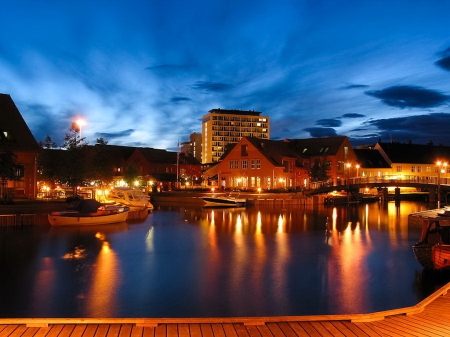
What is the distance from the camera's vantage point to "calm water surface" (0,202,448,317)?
1569 cm

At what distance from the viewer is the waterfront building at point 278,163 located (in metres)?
71.7

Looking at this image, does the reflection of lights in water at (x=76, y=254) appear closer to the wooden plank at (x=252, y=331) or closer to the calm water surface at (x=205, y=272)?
the calm water surface at (x=205, y=272)

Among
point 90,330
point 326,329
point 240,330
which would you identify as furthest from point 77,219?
point 326,329

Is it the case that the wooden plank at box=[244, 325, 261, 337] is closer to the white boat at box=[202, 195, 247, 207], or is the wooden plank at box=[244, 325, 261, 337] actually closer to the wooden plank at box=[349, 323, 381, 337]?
the wooden plank at box=[349, 323, 381, 337]

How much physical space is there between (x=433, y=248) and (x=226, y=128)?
153761mm

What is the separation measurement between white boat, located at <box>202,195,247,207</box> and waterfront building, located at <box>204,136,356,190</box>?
11.6 metres

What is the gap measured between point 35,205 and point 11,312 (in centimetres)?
2515

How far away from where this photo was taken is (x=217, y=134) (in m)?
170

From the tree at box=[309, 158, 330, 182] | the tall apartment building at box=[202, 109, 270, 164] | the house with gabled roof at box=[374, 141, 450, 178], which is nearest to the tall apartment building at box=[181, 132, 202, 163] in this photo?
the tall apartment building at box=[202, 109, 270, 164]

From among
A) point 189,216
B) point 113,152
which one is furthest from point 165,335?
point 113,152

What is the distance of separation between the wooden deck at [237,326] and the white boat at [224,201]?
49125mm

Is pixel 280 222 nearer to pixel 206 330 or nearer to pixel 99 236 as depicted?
pixel 99 236

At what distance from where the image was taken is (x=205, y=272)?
20.8m

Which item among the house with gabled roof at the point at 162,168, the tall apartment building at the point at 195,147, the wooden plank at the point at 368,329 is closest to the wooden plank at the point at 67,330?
the wooden plank at the point at 368,329
